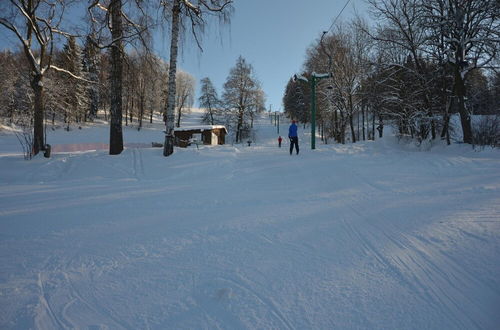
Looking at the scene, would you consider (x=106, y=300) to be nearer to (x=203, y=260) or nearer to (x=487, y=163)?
(x=203, y=260)

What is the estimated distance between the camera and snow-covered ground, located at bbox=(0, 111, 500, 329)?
70.1 inches

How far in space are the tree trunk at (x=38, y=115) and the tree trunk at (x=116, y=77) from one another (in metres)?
2.85

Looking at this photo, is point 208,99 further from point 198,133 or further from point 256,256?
point 256,256

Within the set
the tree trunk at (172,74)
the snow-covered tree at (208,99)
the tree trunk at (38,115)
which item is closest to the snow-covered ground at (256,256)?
the tree trunk at (172,74)

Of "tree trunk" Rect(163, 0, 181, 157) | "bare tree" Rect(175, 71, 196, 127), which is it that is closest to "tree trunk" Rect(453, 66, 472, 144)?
"tree trunk" Rect(163, 0, 181, 157)

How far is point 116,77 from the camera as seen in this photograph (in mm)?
8594

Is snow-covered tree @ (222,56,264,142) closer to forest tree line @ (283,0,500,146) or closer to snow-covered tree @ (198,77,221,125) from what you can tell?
snow-covered tree @ (198,77,221,125)

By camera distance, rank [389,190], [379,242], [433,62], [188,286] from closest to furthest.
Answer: [188,286] < [379,242] < [389,190] < [433,62]

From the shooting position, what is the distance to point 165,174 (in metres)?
6.97

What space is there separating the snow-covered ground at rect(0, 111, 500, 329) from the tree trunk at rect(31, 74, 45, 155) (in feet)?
14.2

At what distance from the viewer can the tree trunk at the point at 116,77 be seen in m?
8.37

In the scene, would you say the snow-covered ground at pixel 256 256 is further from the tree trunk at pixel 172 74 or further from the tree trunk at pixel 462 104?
the tree trunk at pixel 462 104

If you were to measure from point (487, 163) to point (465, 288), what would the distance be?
6.76m

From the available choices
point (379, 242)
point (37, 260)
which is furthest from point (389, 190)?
point (37, 260)
